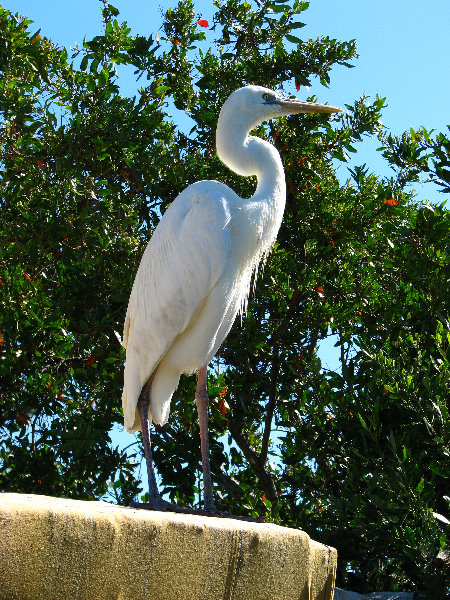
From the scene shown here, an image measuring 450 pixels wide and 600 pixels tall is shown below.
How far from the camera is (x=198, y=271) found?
3.96m

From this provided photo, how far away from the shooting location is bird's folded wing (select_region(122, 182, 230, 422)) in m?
3.95

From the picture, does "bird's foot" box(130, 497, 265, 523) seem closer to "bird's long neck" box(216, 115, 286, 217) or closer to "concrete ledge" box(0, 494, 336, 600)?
"concrete ledge" box(0, 494, 336, 600)

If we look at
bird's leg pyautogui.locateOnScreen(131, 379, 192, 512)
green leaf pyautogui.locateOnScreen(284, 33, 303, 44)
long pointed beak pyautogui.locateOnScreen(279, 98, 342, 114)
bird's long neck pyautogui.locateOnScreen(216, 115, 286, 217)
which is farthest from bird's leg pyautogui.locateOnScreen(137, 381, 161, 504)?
green leaf pyautogui.locateOnScreen(284, 33, 303, 44)

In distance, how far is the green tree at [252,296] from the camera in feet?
15.9

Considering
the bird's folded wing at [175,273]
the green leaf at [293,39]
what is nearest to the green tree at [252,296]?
the green leaf at [293,39]

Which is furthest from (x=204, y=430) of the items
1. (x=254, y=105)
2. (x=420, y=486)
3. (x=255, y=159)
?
(x=254, y=105)

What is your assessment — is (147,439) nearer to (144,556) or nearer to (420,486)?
(144,556)

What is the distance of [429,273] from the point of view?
4.82 meters

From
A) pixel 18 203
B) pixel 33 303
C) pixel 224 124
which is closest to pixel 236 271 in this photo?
pixel 224 124

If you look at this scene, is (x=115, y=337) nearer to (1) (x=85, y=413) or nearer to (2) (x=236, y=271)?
(1) (x=85, y=413)

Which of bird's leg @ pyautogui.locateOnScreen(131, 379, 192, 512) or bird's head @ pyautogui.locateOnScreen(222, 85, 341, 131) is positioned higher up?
bird's head @ pyautogui.locateOnScreen(222, 85, 341, 131)

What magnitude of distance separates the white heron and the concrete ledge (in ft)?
2.07

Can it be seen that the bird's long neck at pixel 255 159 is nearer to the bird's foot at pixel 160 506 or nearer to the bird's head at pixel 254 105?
the bird's head at pixel 254 105

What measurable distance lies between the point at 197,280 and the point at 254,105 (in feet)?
3.81
